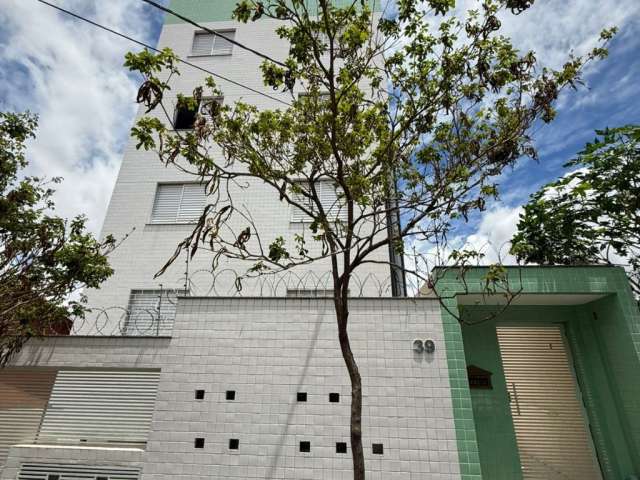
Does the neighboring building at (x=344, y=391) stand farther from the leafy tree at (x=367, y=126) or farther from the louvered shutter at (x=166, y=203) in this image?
the louvered shutter at (x=166, y=203)

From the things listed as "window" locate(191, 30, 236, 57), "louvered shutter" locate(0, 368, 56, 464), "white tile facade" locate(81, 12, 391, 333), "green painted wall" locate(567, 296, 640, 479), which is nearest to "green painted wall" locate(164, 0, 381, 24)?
"window" locate(191, 30, 236, 57)

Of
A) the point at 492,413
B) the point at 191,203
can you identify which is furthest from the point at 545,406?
the point at 191,203

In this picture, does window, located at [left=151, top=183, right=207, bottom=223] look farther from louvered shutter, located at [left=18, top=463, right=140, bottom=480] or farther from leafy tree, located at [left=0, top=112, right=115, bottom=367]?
louvered shutter, located at [left=18, top=463, right=140, bottom=480]

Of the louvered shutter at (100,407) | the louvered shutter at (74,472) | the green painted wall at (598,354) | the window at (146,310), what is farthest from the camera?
the window at (146,310)

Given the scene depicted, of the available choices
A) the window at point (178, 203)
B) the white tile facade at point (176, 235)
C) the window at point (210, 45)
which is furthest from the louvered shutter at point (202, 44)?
the window at point (178, 203)

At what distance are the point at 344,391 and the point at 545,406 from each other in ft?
14.6

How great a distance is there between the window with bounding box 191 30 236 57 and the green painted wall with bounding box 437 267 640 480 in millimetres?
12188

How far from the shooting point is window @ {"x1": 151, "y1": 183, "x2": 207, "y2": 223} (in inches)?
454

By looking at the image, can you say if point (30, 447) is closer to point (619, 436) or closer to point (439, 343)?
point (439, 343)

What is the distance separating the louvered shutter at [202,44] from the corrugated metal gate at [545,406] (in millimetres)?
13817

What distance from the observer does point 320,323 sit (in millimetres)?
7062

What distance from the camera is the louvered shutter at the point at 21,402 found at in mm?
7180

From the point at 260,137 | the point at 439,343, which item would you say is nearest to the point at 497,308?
the point at 439,343

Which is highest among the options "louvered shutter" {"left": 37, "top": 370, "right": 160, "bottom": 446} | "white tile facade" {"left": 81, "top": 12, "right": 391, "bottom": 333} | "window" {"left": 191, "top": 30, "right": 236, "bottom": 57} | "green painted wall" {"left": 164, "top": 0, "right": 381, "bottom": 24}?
"green painted wall" {"left": 164, "top": 0, "right": 381, "bottom": 24}
